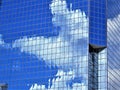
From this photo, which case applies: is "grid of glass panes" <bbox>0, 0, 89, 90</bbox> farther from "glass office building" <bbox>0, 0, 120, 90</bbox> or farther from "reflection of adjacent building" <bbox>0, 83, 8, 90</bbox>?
"reflection of adjacent building" <bbox>0, 83, 8, 90</bbox>

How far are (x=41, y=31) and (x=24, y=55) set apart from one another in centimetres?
643

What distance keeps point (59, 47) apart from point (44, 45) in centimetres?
382

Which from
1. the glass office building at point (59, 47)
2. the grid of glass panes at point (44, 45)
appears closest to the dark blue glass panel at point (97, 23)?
the glass office building at point (59, 47)

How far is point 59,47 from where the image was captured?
9219cm

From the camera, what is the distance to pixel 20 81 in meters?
93.2

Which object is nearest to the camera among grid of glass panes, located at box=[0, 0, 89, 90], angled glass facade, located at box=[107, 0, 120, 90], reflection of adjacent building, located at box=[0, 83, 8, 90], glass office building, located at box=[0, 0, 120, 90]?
reflection of adjacent building, located at box=[0, 83, 8, 90]

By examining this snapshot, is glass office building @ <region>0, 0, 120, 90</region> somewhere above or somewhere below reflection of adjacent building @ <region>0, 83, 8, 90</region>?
above

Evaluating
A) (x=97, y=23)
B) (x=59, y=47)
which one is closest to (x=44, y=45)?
(x=59, y=47)

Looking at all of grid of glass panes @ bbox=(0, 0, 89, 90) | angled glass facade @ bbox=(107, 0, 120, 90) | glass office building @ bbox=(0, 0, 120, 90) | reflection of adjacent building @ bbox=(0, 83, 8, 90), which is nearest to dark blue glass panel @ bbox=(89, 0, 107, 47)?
glass office building @ bbox=(0, 0, 120, 90)

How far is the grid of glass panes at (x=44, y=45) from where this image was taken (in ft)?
294

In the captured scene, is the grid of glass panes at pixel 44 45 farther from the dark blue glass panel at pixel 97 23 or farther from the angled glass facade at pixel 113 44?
the angled glass facade at pixel 113 44

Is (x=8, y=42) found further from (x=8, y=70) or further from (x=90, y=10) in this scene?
Result: (x=90, y=10)

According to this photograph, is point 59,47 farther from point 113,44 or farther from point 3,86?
point 3,86

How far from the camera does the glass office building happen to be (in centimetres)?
8938
